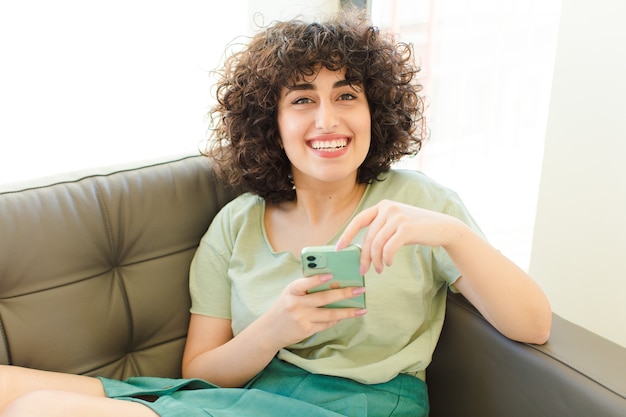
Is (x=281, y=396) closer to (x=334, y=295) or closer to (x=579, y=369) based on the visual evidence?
(x=334, y=295)

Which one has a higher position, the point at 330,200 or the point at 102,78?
the point at 102,78

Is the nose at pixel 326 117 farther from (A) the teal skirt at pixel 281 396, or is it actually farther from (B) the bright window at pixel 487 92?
(B) the bright window at pixel 487 92

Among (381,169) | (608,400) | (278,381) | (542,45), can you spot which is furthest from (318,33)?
(542,45)

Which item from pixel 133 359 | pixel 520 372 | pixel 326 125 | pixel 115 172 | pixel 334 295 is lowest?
pixel 133 359

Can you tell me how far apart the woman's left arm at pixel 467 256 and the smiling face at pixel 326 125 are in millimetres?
198

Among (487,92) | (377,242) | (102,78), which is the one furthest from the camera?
(487,92)

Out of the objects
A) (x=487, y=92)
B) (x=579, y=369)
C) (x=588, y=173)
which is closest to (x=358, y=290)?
(x=579, y=369)

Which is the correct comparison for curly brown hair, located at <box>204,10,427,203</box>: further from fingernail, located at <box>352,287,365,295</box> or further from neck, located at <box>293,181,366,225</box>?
fingernail, located at <box>352,287,365,295</box>

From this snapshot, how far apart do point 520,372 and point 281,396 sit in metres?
0.42

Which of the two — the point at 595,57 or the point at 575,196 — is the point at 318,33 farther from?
the point at 575,196

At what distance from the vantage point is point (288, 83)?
120 cm

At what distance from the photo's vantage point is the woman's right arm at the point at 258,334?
3.36ft

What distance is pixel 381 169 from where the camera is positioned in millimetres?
1288

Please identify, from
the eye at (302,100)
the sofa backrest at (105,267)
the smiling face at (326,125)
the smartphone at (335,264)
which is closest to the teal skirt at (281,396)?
the sofa backrest at (105,267)
